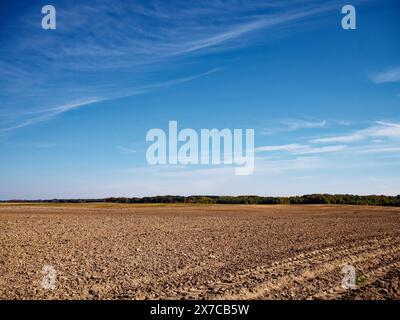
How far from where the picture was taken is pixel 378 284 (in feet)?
40.8

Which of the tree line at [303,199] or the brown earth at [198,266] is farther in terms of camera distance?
the tree line at [303,199]

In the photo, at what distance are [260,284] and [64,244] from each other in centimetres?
1300

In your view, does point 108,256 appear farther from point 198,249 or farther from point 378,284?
point 378,284

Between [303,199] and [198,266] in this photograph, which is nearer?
[198,266]

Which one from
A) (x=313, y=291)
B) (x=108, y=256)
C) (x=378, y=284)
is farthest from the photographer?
(x=108, y=256)

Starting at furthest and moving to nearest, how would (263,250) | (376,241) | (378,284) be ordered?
(376,241) → (263,250) → (378,284)

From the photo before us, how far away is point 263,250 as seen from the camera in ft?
63.6

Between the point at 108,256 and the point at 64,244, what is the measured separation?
16.5ft

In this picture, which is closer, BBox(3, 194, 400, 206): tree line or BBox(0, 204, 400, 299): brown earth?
BBox(0, 204, 400, 299): brown earth

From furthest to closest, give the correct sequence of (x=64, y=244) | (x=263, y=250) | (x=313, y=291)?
(x=64, y=244)
(x=263, y=250)
(x=313, y=291)

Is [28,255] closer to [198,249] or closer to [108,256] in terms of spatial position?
[108,256]
